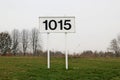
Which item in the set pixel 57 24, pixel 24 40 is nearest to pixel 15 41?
pixel 24 40

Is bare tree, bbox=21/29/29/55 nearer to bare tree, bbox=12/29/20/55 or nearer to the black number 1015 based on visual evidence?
bare tree, bbox=12/29/20/55

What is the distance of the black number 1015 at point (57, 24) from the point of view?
1591cm

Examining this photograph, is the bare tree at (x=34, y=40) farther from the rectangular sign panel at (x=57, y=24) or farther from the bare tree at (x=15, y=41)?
the rectangular sign panel at (x=57, y=24)

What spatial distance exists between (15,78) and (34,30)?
248 feet

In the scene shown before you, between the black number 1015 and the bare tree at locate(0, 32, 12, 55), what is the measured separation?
60632 millimetres

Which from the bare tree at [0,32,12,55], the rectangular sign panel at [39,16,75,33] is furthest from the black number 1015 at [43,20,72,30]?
the bare tree at [0,32,12,55]

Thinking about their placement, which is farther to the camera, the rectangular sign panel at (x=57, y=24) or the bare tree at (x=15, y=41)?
the bare tree at (x=15, y=41)

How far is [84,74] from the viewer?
13.7 m

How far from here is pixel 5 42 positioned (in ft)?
259

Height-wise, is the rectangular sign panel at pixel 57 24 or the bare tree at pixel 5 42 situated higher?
the bare tree at pixel 5 42

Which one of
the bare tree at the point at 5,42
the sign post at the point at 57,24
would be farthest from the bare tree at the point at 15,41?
the sign post at the point at 57,24

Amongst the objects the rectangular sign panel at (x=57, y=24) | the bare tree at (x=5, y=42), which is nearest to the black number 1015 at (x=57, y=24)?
the rectangular sign panel at (x=57, y=24)

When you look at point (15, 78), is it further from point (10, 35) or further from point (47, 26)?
point (10, 35)

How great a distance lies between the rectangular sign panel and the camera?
1588 cm
